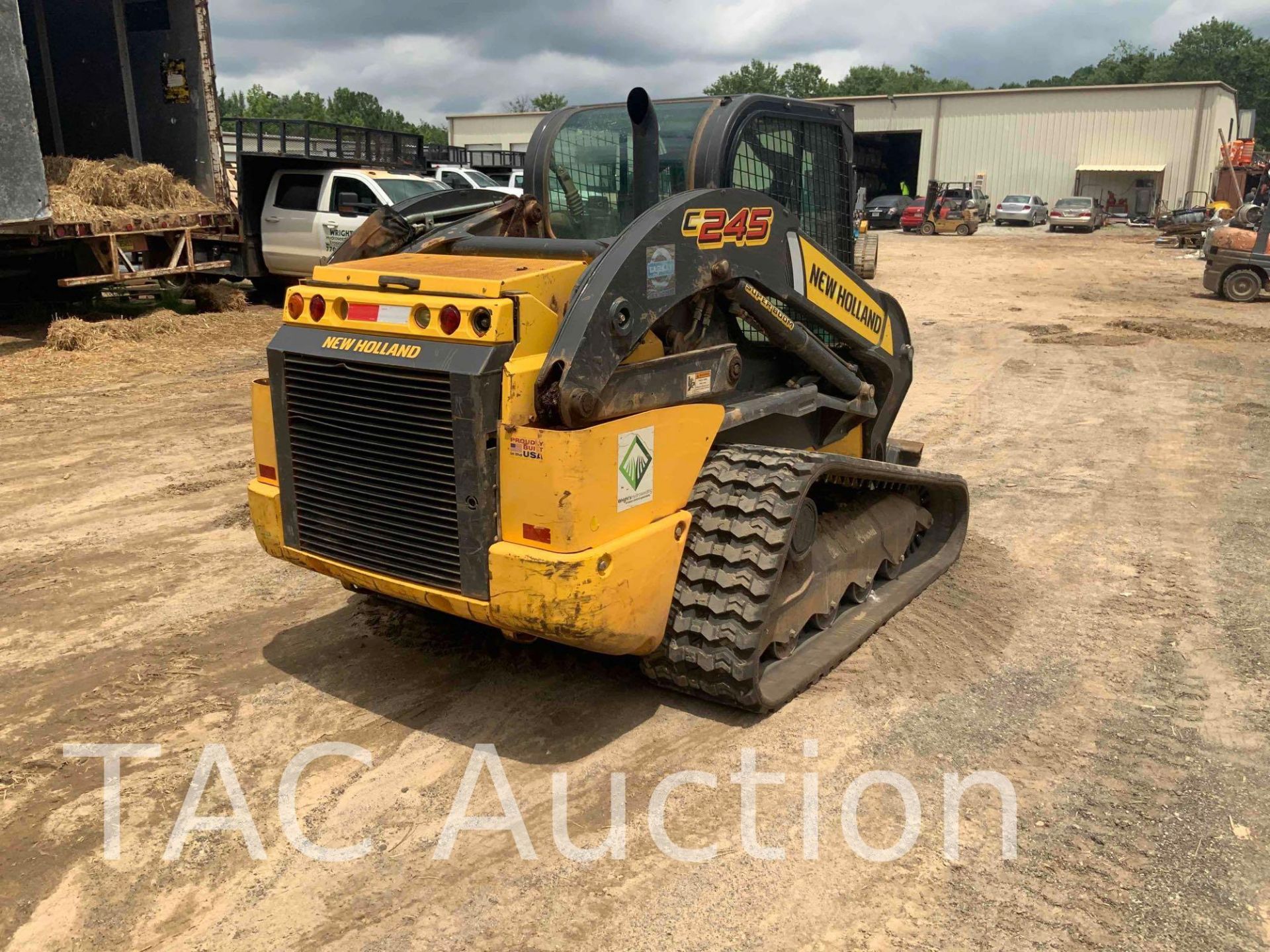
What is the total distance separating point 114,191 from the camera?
1358cm

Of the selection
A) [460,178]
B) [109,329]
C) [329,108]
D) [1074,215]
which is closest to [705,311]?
[109,329]

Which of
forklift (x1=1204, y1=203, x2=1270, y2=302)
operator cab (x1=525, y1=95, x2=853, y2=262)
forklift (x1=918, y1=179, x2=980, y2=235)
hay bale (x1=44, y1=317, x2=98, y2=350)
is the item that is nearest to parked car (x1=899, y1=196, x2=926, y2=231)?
forklift (x1=918, y1=179, x2=980, y2=235)

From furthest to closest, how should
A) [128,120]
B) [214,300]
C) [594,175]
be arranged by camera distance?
[128,120] → [214,300] → [594,175]

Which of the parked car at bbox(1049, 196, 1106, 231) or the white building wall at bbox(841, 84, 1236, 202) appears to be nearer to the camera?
the parked car at bbox(1049, 196, 1106, 231)

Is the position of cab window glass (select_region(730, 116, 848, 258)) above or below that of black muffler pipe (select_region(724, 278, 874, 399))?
above

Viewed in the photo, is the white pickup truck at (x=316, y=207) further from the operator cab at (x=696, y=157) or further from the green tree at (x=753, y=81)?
the green tree at (x=753, y=81)

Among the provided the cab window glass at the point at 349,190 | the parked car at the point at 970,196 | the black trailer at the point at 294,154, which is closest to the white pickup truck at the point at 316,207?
the cab window glass at the point at 349,190

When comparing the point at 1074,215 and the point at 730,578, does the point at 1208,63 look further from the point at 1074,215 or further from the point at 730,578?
the point at 730,578

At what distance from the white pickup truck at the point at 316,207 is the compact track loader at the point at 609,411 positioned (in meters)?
9.95

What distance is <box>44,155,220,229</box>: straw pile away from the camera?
42.0 ft

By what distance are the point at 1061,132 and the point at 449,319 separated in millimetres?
47264

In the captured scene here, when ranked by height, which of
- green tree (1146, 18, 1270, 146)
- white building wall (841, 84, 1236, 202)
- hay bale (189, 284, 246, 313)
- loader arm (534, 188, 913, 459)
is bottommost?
hay bale (189, 284, 246, 313)

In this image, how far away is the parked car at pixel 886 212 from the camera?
134 feet

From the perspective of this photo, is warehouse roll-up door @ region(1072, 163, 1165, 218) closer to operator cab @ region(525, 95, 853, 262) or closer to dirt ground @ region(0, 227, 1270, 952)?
dirt ground @ region(0, 227, 1270, 952)
